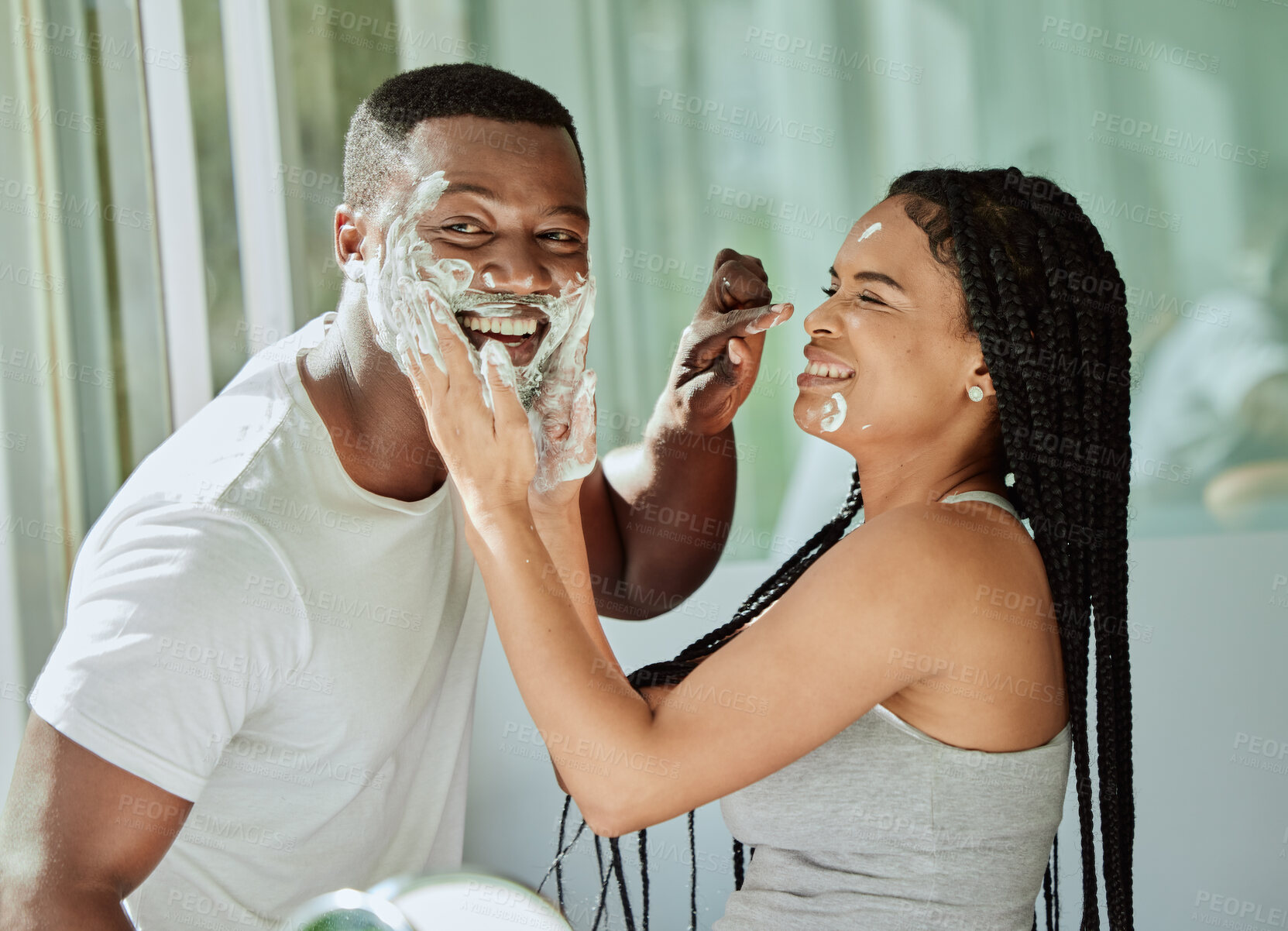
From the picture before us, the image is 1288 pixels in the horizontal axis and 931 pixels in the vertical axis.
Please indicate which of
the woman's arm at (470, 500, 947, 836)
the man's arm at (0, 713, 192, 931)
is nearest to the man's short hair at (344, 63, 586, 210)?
the woman's arm at (470, 500, 947, 836)

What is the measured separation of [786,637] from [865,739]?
0.59ft

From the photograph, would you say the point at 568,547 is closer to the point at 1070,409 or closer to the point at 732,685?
the point at 732,685

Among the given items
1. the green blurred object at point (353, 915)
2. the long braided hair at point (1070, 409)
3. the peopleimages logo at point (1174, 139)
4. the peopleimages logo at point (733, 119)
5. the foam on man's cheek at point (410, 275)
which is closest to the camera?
the green blurred object at point (353, 915)

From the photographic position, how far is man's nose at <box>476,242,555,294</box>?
132 centimetres

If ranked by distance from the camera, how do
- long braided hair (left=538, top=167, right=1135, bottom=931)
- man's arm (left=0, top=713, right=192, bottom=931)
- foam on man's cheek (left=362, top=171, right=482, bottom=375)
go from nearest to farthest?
man's arm (left=0, top=713, right=192, bottom=931) < long braided hair (left=538, top=167, right=1135, bottom=931) < foam on man's cheek (left=362, top=171, right=482, bottom=375)

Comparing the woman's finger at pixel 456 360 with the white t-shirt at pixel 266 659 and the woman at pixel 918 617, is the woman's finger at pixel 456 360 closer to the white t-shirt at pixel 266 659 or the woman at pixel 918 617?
the woman at pixel 918 617

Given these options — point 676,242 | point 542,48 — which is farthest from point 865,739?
point 542,48

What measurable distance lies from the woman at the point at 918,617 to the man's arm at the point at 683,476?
0.23 meters

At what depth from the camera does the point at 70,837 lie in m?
0.99

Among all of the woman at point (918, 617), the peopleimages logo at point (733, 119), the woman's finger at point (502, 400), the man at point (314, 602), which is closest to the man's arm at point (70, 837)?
the man at point (314, 602)

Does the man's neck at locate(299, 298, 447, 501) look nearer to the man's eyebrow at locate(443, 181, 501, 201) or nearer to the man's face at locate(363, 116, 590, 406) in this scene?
the man's face at locate(363, 116, 590, 406)

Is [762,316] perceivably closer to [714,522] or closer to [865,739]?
[714,522]

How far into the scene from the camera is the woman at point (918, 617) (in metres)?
1.07

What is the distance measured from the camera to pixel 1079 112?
221 centimetres
